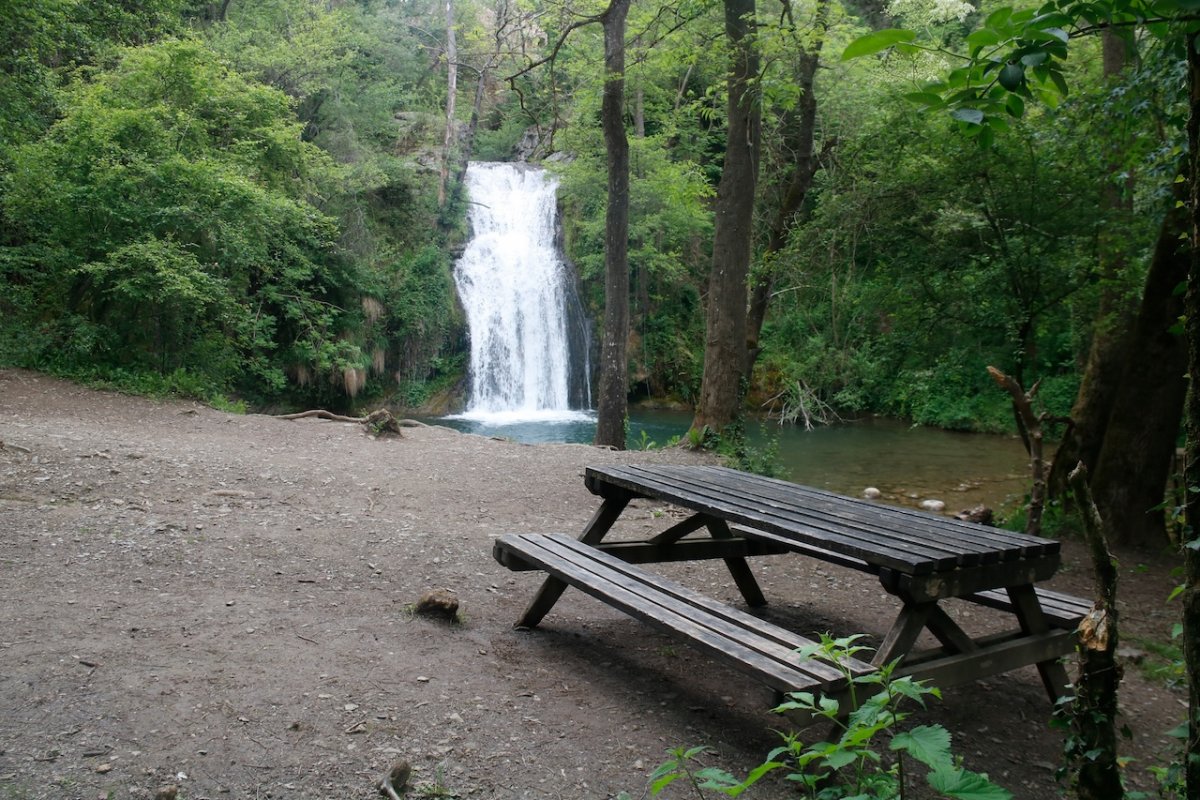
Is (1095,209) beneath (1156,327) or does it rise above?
above

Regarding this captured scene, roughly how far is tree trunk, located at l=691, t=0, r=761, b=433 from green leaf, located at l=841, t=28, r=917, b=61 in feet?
31.0

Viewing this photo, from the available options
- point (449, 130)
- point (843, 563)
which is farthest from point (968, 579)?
point (449, 130)

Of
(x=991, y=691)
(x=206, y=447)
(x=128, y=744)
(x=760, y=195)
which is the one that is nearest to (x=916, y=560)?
(x=991, y=691)

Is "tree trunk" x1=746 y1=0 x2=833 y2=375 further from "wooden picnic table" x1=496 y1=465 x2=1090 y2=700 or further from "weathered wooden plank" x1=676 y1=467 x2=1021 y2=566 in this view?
"wooden picnic table" x1=496 y1=465 x2=1090 y2=700

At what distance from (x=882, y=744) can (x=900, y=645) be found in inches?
22.1

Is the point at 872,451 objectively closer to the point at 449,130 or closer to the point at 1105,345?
the point at 1105,345

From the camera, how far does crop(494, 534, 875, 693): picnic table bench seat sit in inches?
108

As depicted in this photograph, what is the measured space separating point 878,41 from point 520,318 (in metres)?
21.5

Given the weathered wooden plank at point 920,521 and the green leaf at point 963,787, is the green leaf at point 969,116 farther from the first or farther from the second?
the weathered wooden plank at point 920,521

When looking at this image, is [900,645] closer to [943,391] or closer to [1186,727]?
[1186,727]

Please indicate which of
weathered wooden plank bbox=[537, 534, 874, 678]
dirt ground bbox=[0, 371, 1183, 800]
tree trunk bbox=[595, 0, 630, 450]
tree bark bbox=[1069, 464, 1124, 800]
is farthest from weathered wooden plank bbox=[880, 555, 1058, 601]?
tree trunk bbox=[595, 0, 630, 450]

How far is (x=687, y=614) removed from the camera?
11.2ft

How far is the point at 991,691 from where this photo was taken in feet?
13.4

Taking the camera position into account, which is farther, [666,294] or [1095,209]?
[666,294]
